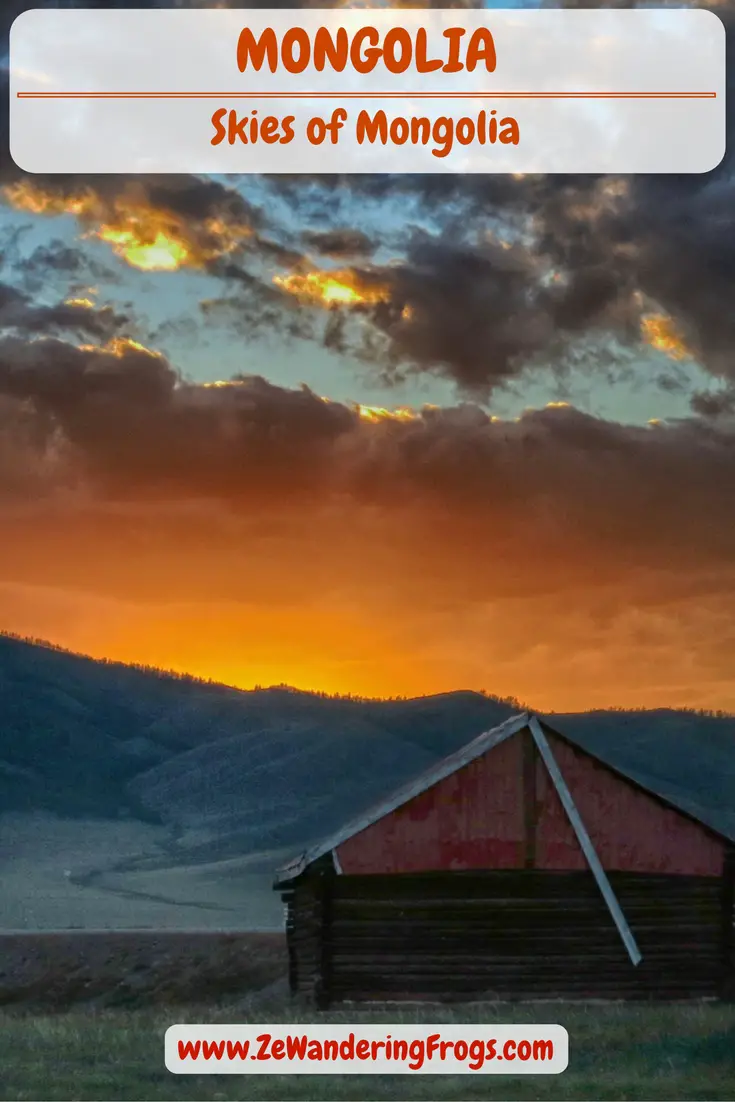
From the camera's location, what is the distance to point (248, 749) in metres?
74.4

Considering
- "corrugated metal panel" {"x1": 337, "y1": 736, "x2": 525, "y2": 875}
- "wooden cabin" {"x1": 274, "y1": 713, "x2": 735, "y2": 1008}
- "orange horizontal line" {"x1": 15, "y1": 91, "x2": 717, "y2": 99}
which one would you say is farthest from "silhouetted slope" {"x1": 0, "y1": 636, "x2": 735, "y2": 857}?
"orange horizontal line" {"x1": 15, "y1": 91, "x2": 717, "y2": 99}

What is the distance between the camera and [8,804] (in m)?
72.9

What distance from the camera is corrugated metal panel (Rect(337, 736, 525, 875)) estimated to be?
55.6ft

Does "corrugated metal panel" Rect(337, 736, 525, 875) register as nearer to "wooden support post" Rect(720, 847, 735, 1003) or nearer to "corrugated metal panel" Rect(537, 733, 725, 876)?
"corrugated metal panel" Rect(537, 733, 725, 876)

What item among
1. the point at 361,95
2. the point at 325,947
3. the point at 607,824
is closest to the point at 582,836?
the point at 607,824

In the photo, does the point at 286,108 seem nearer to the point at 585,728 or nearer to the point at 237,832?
the point at 237,832

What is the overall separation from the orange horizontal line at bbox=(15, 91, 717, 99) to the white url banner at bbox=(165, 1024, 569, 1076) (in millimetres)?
9497

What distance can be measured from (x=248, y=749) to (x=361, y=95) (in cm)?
6216

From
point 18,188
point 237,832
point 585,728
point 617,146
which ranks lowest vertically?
point 237,832

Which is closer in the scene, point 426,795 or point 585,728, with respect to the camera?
point 426,795

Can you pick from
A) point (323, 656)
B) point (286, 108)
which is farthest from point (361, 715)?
point (286, 108)

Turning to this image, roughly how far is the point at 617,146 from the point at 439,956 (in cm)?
1021

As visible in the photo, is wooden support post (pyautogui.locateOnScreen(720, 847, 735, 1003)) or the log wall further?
wooden support post (pyautogui.locateOnScreen(720, 847, 735, 1003))

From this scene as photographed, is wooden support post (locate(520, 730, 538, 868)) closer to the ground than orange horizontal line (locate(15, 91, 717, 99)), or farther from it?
closer to the ground
